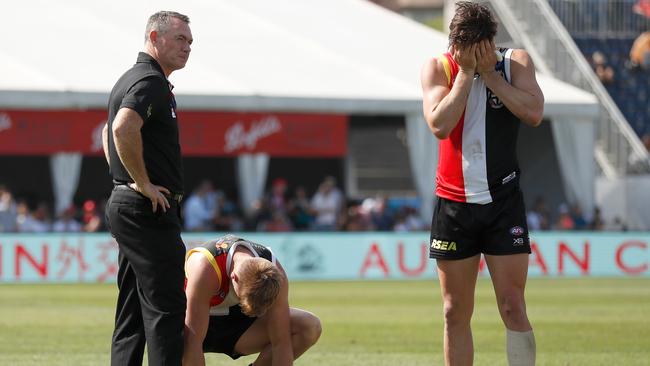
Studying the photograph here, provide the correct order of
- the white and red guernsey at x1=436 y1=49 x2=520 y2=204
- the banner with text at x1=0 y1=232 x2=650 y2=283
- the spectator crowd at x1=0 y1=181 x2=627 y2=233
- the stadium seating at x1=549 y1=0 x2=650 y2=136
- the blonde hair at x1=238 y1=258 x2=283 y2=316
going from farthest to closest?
the stadium seating at x1=549 y1=0 x2=650 y2=136 < the spectator crowd at x1=0 y1=181 x2=627 y2=233 < the banner with text at x1=0 y1=232 x2=650 y2=283 < the white and red guernsey at x1=436 y1=49 x2=520 y2=204 < the blonde hair at x1=238 y1=258 x2=283 y2=316

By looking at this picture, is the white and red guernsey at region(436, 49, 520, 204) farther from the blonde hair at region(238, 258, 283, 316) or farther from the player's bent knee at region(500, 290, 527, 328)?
the blonde hair at region(238, 258, 283, 316)

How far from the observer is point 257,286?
6438 mm

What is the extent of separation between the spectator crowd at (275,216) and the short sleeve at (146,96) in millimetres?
16094

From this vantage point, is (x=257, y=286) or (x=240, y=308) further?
(x=240, y=308)

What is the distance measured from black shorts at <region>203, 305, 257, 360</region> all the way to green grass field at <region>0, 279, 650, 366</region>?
86.3 inches

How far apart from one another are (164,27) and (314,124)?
19.1 metres

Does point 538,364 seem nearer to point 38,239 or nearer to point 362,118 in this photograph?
point 38,239

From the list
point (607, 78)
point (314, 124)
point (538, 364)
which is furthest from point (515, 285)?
point (607, 78)

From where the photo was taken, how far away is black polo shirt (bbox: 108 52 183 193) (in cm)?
638

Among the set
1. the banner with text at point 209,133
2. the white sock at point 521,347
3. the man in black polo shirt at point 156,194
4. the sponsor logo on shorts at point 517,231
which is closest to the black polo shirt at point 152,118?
the man in black polo shirt at point 156,194

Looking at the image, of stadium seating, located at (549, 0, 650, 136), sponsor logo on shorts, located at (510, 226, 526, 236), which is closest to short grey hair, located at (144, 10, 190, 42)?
sponsor logo on shorts, located at (510, 226, 526, 236)

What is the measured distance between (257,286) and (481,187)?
50.8 inches

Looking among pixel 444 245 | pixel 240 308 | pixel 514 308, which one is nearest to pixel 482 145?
pixel 444 245

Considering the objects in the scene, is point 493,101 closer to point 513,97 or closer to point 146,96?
point 513,97
